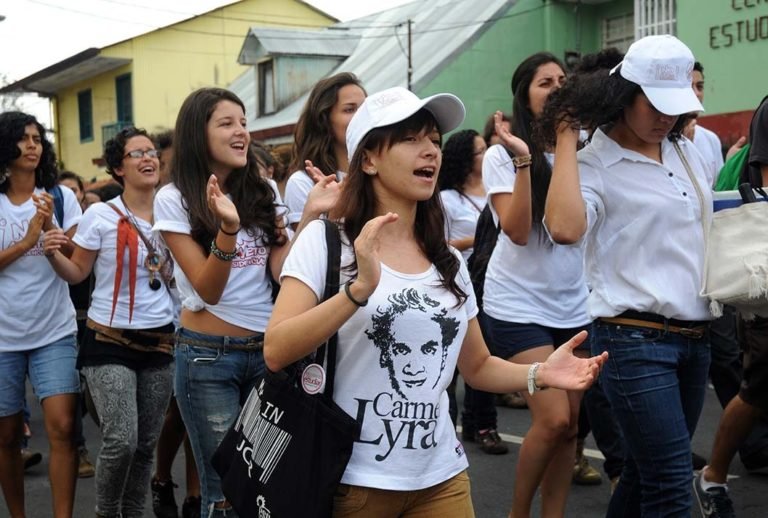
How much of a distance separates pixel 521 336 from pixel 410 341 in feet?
6.68

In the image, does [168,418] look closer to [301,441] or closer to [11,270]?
[11,270]

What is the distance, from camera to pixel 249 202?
4395 mm

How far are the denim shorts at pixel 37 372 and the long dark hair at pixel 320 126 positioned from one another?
157 centimetres

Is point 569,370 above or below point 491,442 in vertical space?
above

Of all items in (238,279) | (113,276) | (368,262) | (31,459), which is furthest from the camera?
(31,459)

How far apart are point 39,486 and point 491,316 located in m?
3.44

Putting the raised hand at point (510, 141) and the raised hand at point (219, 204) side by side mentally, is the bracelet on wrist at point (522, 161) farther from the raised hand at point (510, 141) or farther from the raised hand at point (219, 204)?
the raised hand at point (219, 204)

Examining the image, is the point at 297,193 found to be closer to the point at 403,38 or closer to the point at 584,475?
the point at 584,475

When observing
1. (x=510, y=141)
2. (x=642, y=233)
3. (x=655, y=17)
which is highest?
(x=655, y=17)

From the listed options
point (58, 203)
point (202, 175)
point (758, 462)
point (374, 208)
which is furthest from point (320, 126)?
point (758, 462)

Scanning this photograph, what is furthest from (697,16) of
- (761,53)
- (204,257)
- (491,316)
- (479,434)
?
(204,257)

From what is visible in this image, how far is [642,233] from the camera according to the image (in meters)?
3.72

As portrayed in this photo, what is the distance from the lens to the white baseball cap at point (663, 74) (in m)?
3.64

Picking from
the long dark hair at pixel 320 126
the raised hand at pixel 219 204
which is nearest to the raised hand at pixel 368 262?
the raised hand at pixel 219 204
